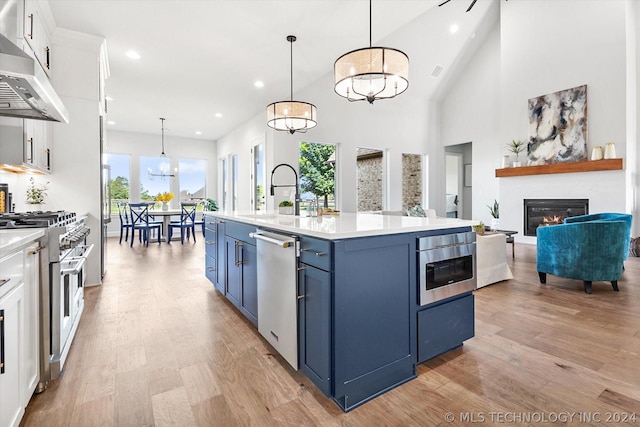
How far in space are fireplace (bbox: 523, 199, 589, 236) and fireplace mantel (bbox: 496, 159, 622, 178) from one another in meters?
0.57

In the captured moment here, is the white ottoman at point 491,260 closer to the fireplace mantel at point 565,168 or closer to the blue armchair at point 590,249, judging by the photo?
the blue armchair at point 590,249

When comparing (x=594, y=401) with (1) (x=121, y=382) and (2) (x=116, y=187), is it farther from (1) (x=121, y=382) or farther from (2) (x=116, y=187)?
(2) (x=116, y=187)

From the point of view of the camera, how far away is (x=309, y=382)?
1.79m

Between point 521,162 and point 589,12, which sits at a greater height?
point 589,12

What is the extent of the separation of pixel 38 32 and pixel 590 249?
19.3 ft

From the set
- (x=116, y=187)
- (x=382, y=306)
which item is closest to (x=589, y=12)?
(x=382, y=306)

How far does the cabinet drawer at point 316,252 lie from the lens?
1.51m

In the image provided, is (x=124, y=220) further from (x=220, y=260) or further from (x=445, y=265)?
(x=445, y=265)

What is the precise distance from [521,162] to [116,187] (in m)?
10.1

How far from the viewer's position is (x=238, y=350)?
7.12 ft

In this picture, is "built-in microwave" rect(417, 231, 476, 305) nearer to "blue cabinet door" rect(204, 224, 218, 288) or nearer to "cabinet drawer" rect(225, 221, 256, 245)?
"cabinet drawer" rect(225, 221, 256, 245)

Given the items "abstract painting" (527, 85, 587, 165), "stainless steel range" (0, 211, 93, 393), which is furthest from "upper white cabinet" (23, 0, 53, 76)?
"abstract painting" (527, 85, 587, 165)

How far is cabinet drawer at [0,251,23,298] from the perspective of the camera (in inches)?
46.7

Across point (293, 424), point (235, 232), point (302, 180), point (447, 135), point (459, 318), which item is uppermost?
point (447, 135)
